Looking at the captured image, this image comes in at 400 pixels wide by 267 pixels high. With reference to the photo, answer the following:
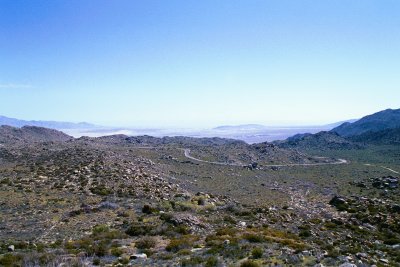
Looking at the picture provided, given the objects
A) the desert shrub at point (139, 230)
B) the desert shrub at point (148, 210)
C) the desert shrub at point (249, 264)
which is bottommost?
the desert shrub at point (148, 210)

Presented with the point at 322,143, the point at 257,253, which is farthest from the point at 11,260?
the point at 322,143

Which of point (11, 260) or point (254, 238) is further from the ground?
point (11, 260)

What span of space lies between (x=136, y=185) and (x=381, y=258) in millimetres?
25362

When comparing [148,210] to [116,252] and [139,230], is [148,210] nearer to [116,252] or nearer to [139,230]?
[139,230]

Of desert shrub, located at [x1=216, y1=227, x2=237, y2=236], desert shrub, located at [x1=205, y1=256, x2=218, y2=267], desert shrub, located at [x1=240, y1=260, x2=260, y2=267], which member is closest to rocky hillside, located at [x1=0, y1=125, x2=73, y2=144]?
desert shrub, located at [x1=216, y1=227, x2=237, y2=236]

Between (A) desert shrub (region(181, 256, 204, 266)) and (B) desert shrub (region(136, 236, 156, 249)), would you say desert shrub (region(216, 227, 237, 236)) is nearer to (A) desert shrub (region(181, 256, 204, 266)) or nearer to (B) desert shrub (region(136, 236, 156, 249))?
(B) desert shrub (region(136, 236, 156, 249))

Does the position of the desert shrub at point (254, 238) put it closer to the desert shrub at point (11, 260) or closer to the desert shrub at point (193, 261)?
the desert shrub at point (193, 261)

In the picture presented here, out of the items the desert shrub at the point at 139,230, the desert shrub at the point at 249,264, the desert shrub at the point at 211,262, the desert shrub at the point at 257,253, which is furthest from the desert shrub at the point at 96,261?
the desert shrub at the point at 257,253

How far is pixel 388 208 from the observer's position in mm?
31828

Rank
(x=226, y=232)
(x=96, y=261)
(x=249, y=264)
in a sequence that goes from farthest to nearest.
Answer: (x=226, y=232), (x=96, y=261), (x=249, y=264)

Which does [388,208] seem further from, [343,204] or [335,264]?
[335,264]

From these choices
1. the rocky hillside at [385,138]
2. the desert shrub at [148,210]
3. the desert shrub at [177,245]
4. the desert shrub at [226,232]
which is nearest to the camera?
the desert shrub at [177,245]

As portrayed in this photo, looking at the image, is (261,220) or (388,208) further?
(388,208)

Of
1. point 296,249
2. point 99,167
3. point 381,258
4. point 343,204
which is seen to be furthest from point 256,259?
point 99,167
